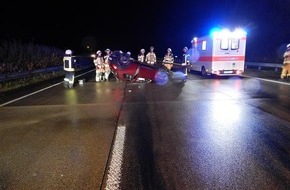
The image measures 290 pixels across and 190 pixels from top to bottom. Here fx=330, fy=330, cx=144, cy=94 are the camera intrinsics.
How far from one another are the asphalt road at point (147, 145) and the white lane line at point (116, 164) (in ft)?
0.04

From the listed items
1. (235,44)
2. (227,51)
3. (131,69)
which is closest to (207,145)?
(131,69)

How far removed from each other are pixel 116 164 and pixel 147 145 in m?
1.04

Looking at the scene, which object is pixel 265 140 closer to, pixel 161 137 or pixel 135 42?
pixel 161 137

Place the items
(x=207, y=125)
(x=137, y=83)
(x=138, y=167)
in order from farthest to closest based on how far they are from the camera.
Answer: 1. (x=137, y=83)
2. (x=207, y=125)
3. (x=138, y=167)

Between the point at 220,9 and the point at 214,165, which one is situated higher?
the point at 220,9

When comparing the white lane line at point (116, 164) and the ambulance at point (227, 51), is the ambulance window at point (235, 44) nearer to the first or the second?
the ambulance at point (227, 51)

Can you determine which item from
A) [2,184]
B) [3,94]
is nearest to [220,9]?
[3,94]

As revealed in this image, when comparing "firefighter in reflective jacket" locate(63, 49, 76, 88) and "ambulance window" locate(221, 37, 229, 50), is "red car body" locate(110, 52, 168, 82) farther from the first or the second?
"ambulance window" locate(221, 37, 229, 50)

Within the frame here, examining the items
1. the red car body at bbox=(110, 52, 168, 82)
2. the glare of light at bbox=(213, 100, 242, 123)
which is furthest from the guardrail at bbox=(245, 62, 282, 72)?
the glare of light at bbox=(213, 100, 242, 123)

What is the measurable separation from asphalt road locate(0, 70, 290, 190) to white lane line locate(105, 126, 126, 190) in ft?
0.04

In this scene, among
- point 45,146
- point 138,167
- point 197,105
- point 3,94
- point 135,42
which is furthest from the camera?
point 135,42

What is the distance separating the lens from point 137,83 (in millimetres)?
16984

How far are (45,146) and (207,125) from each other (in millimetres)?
3447

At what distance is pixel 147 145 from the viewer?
5828 mm
